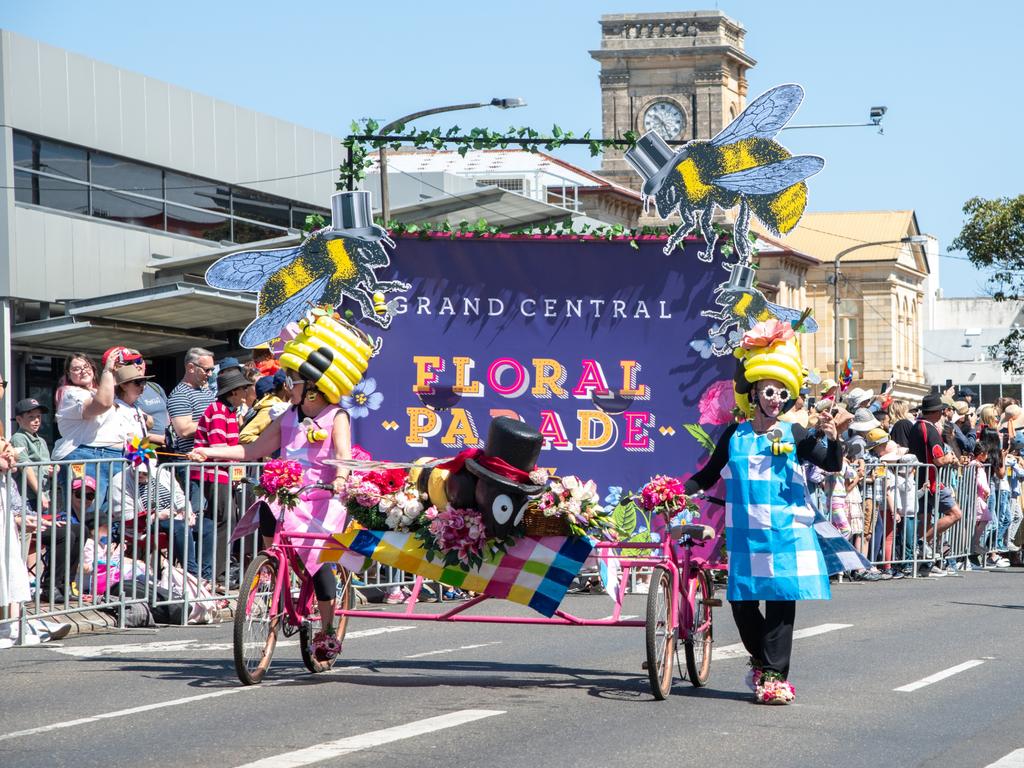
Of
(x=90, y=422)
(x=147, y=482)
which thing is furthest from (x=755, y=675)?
(x=90, y=422)

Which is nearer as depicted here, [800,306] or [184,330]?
[184,330]

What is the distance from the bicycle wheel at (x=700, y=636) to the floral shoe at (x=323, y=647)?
195cm

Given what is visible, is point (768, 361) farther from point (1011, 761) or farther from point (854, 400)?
point (854, 400)

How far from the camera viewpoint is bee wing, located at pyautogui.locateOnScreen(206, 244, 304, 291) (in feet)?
45.7

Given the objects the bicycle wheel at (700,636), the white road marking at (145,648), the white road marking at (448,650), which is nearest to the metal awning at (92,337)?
the white road marking at (145,648)

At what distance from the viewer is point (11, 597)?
1140 centimetres

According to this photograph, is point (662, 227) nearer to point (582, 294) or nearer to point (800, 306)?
point (582, 294)

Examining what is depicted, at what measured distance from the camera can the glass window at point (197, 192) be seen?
33009mm

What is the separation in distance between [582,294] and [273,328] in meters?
2.55


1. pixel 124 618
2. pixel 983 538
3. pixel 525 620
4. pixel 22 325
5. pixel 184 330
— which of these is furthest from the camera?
pixel 184 330

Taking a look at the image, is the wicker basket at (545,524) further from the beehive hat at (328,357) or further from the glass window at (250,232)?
the glass window at (250,232)

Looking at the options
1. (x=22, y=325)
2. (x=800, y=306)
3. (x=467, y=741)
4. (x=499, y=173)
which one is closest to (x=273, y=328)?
(x=467, y=741)

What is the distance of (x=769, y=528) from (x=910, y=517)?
10582 mm

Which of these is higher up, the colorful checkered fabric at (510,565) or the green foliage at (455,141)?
the green foliage at (455,141)
